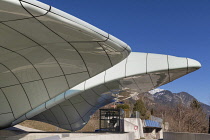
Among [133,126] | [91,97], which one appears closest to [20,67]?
[91,97]

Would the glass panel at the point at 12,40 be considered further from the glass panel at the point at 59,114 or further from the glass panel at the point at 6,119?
the glass panel at the point at 59,114

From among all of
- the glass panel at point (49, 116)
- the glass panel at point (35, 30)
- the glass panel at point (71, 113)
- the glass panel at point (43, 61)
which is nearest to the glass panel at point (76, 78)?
the glass panel at point (43, 61)

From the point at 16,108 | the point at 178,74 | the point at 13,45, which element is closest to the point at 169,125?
the point at 178,74

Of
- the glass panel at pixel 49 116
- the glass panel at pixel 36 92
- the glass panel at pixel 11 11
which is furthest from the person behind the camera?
the glass panel at pixel 49 116

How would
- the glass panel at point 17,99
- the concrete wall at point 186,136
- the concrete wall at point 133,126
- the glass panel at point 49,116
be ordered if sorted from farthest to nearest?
1. the concrete wall at point 133,126
2. the glass panel at point 49,116
3. the glass panel at point 17,99
4. the concrete wall at point 186,136

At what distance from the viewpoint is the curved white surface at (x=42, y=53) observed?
8844mm

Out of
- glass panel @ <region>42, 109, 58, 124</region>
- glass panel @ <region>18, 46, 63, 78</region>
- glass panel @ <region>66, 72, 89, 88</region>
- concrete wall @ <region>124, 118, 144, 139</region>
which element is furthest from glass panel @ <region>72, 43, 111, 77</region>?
concrete wall @ <region>124, 118, 144, 139</region>

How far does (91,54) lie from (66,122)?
68.5 feet

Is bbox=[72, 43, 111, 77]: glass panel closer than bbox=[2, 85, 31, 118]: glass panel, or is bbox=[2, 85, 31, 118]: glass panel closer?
bbox=[72, 43, 111, 77]: glass panel

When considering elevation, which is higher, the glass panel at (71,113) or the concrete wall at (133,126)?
the glass panel at (71,113)

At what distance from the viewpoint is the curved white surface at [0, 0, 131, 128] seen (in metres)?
8.84

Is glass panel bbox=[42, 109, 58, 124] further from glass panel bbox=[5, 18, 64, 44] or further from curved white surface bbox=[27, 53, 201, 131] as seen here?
glass panel bbox=[5, 18, 64, 44]

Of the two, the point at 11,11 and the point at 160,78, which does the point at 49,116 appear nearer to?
the point at 160,78

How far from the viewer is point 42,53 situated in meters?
12.8
